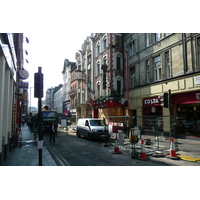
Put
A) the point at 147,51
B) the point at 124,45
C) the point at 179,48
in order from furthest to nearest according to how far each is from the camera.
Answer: the point at 124,45 < the point at 147,51 < the point at 179,48

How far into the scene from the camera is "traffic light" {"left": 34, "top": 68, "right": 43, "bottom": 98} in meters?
5.97

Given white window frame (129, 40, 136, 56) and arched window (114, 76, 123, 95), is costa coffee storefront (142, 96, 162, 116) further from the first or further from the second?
white window frame (129, 40, 136, 56)

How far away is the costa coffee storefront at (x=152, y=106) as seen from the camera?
58.4 feet

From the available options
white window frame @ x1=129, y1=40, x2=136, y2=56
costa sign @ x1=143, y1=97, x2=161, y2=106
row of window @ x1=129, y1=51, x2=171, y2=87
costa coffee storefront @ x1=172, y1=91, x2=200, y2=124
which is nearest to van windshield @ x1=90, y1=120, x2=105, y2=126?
costa sign @ x1=143, y1=97, x2=161, y2=106

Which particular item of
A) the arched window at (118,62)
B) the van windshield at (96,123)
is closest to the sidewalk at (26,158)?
the van windshield at (96,123)

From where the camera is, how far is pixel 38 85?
6.02 metres

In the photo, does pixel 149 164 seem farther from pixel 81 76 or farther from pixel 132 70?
pixel 81 76

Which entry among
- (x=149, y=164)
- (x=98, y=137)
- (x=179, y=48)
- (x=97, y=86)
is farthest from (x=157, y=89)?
(x=97, y=86)

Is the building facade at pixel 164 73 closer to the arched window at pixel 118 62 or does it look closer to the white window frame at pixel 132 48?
the white window frame at pixel 132 48

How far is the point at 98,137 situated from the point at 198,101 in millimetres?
8053

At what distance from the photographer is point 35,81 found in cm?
605

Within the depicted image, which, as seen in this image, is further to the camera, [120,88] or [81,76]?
[81,76]

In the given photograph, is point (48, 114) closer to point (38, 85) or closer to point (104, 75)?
point (104, 75)

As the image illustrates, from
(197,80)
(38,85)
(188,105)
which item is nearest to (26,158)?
(38,85)
